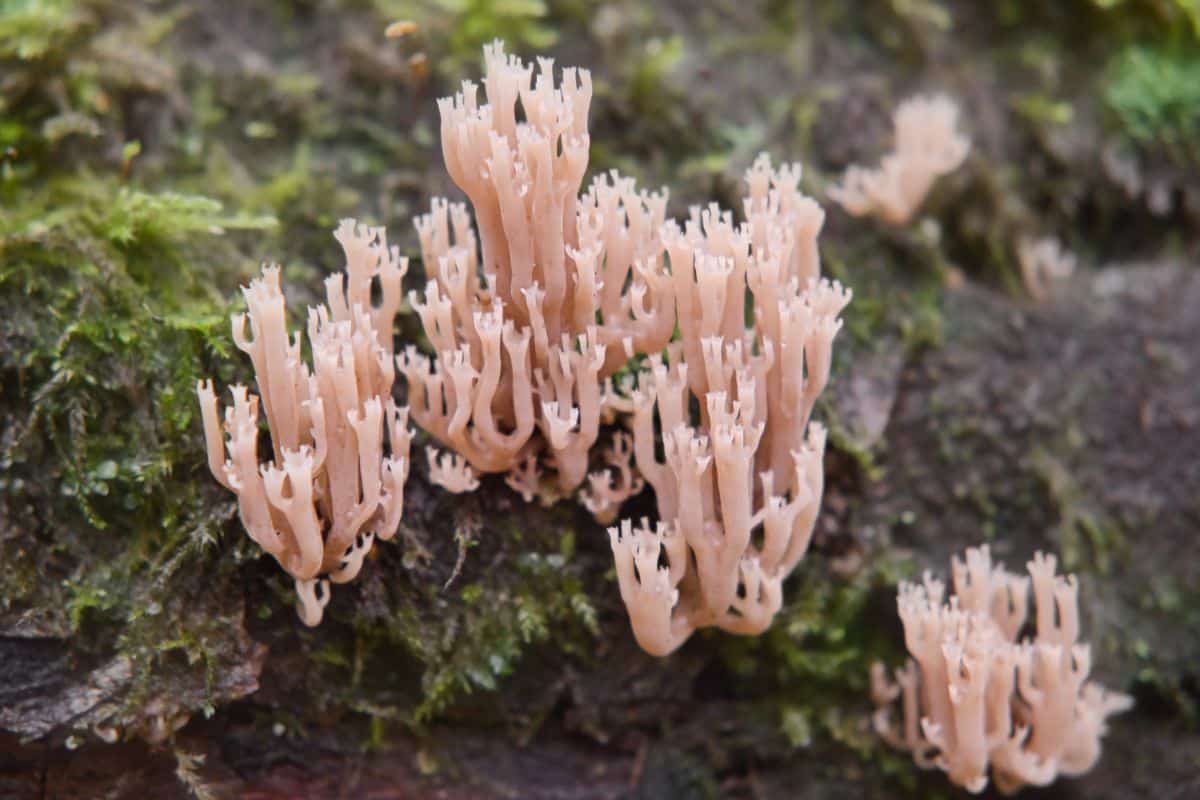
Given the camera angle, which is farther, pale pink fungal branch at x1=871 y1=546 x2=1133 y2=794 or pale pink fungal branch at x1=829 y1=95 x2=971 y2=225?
pale pink fungal branch at x1=829 y1=95 x2=971 y2=225

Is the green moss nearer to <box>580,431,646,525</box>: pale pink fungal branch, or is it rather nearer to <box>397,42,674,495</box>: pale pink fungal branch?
<box>397,42,674,495</box>: pale pink fungal branch

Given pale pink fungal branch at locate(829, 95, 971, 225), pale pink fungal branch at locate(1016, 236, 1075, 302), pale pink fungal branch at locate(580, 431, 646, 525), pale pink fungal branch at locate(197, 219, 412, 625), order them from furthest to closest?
pale pink fungal branch at locate(1016, 236, 1075, 302), pale pink fungal branch at locate(829, 95, 971, 225), pale pink fungal branch at locate(580, 431, 646, 525), pale pink fungal branch at locate(197, 219, 412, 625)

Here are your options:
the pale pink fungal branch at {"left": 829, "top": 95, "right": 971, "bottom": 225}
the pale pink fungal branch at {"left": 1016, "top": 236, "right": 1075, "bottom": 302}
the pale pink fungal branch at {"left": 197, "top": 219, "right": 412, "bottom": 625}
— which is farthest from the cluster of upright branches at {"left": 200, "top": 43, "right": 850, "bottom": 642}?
the pale pink fungal branch at {"left": 1016, "top": 236, "right": 1075, "bottom": 302}

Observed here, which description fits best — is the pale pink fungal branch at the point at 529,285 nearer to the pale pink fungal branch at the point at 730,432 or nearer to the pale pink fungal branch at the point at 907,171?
the pale pink fungal branch at the point at 730,432

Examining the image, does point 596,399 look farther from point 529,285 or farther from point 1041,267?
point 1041,267

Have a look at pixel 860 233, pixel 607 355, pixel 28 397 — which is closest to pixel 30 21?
pixel 28 397

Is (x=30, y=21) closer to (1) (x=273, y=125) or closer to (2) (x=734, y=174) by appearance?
(1) (x=273, y=125)
